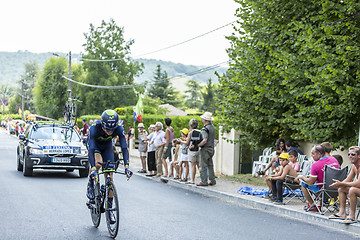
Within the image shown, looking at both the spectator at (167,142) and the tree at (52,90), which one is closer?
the spectator at (167,142)

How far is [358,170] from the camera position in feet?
33.0

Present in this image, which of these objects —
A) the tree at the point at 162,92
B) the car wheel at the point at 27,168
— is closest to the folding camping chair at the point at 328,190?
the car wheel at the point at 27,168

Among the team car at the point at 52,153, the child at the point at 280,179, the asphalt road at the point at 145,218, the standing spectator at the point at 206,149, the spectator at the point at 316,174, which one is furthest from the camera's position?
the team car at the point at 52,153

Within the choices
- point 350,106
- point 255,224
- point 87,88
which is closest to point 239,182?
point 350,106

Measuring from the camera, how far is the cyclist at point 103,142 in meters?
8.26

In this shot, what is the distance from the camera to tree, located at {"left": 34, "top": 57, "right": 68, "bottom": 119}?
91688mm

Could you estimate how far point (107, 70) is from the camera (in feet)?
256

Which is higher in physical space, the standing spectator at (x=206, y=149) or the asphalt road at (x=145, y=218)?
the standing spectator at (x=206, y=149)

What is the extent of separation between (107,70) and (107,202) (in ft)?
233

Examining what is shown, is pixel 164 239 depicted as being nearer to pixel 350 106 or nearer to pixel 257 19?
pixel 350 106

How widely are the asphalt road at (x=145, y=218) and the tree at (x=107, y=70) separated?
6357cm

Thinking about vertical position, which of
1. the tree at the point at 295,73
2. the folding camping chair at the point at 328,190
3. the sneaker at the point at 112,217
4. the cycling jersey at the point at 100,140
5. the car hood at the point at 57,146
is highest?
the tree at the point at 295,73

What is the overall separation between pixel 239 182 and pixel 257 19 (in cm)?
545

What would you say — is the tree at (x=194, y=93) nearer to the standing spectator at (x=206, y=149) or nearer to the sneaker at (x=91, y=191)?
the standing spectator at (x=206, y=149)
